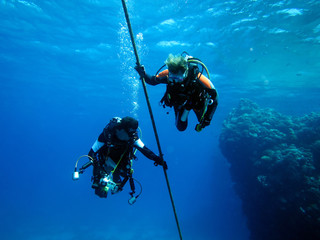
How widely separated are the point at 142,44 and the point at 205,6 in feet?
27.1

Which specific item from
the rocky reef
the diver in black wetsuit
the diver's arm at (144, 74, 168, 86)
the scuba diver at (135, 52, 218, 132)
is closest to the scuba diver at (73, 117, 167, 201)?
the diver in black wetsuit

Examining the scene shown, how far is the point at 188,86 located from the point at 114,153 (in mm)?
2784

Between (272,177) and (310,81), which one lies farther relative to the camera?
(310,81)

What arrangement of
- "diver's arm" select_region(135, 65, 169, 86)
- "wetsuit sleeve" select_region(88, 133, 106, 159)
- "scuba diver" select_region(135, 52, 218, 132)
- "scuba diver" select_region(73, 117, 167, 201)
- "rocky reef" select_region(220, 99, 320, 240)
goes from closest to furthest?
"scuba diver" select_region(135, 52, 218, 132)
"diver's arm" select_region(135, 65, 169, 86)
"scuba diver" select_region(73, 117, 167, 201)
"wetsuit sleeve" select_region(88, 133, 106, 159)
"rocky reef" select_region(220, 99, 320, 240)

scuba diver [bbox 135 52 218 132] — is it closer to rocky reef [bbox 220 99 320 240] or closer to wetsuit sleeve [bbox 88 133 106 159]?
wetsuit sleeve [bbox 88 133 106 159]

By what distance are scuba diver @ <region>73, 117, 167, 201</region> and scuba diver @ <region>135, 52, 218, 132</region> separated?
1.13m

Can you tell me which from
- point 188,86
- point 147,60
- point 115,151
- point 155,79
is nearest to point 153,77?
point 155,79

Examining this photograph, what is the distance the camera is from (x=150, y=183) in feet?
299

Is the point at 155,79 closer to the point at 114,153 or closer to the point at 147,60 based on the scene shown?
the point at 114,153

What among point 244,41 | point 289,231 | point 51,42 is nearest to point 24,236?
point 51,42

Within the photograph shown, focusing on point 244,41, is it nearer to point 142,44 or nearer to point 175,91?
point 142,44

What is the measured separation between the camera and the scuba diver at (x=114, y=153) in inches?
189

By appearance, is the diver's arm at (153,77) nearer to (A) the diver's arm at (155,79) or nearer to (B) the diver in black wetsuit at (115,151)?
(A) the diver's arm at (155,79)

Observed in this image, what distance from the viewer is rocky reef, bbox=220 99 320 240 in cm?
1271
